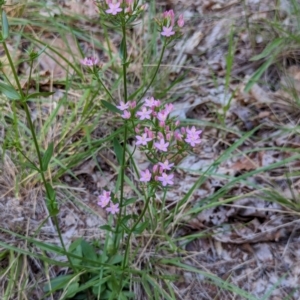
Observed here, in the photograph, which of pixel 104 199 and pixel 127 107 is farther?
pixel 104 199

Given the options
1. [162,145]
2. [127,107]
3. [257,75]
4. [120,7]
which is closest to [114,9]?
[120,7]

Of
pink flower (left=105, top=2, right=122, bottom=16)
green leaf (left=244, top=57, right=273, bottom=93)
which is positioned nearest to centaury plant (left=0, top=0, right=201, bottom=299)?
pink flower (left=105, top=2, right=122, bottom=16)

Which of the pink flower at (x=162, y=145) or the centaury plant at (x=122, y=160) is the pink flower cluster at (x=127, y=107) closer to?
the centaury plant at (x=122, y=160)

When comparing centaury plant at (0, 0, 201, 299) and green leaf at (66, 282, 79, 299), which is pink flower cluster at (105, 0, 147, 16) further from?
green leaf at (66, 282, 79, 299)

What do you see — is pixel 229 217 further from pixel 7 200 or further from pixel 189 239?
pixel 7 200

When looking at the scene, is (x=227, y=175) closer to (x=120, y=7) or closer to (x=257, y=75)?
(x=257, y=75)

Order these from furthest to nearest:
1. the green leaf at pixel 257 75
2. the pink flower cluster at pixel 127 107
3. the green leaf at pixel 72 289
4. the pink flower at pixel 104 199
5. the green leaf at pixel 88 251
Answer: the green leaf at pixel 257 75, the green leaf at pixel 88 251, the green leaf at pixel 72 289, the pink flower at pixel 104 199, the pink flower cluster at pixel 127 107

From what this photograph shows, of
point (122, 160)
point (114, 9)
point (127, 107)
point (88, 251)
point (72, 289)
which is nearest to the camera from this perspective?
point (114, 9)

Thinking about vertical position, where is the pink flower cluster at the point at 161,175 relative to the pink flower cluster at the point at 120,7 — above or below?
below

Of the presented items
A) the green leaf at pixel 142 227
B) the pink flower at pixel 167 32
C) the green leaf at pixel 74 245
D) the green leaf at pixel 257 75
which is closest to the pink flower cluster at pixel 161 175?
the green leaf at pixel 142 227

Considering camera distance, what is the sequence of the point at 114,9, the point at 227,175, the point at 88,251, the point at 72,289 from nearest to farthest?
the point at 114,9, the point at 72,289, the point at 88,251, the point at 227,175

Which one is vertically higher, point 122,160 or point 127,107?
point 127,107
